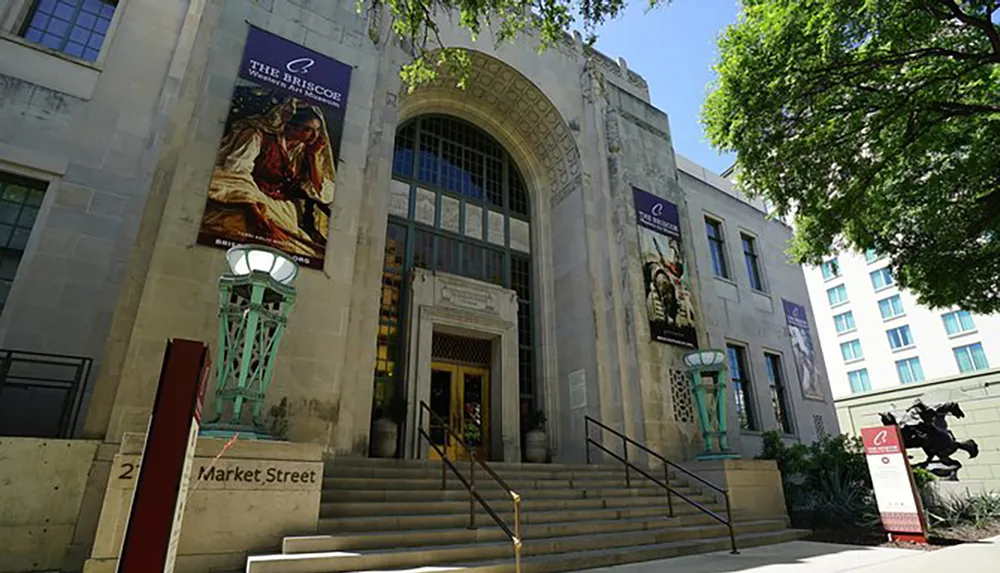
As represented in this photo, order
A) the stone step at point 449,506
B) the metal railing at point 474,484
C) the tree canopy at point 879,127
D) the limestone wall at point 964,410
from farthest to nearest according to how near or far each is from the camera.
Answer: the limestone wall at point 964,410, the tree canopy at point 879,127, the stone step at point 449,506, the metal railing at point 474,484

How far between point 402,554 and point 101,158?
327 inches

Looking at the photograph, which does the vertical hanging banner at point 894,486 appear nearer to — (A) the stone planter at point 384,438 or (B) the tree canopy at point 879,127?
(B) the tree canopy at point 879,127

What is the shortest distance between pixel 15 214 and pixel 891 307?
142 ft

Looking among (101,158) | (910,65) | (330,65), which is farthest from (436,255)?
(910,65)

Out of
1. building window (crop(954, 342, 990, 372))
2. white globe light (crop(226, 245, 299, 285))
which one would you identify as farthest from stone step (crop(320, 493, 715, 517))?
building window (crop(954, 342, 990, 372))

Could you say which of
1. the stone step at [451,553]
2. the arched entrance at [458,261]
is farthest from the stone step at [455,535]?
the arched entrance at [458,261]

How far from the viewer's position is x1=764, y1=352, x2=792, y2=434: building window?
16.6 metres

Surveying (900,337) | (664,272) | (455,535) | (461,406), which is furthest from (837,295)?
(455,535)

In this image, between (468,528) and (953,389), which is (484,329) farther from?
(953,389)

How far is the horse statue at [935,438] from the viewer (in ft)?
38.1

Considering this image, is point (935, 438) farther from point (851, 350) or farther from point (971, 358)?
point (851, 350)

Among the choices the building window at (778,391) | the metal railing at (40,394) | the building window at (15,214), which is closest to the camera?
the metal railing at (40,394)

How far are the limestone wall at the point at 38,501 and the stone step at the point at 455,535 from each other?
267 cm

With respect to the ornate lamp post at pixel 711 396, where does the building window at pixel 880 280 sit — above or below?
above
